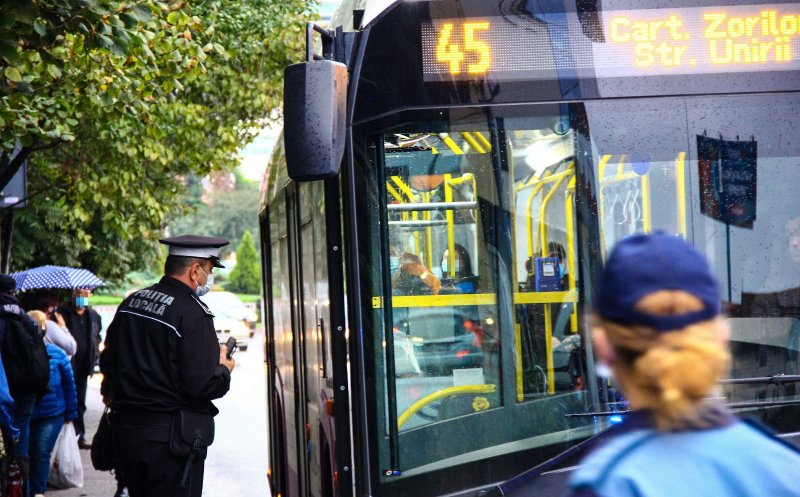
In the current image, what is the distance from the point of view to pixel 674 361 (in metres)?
1.78

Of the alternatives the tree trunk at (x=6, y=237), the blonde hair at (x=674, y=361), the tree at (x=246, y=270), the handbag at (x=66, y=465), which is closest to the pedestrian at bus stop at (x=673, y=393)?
the blonde hair at (x=674, y=361)

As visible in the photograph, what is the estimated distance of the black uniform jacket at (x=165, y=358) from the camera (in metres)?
5.69

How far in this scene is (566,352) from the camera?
13.9 feet

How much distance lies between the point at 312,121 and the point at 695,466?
2496 mm

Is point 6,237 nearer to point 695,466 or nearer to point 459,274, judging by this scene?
point 459,274

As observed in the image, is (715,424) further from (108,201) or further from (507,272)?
(108,201)

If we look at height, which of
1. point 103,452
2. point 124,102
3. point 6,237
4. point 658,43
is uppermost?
point 124,102

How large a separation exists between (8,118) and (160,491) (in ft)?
9.97

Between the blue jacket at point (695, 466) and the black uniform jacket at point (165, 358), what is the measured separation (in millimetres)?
4006

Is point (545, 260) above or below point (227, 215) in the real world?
below

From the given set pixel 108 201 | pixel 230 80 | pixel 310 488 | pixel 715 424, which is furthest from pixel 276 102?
pixel 715 424

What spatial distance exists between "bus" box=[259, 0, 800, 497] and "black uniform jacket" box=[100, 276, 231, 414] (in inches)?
53.9

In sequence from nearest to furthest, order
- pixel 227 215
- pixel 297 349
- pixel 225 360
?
pixel 225 360 → pixel 297 349 → pixel 227 215

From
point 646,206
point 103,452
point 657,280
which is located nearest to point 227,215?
point 103,452
